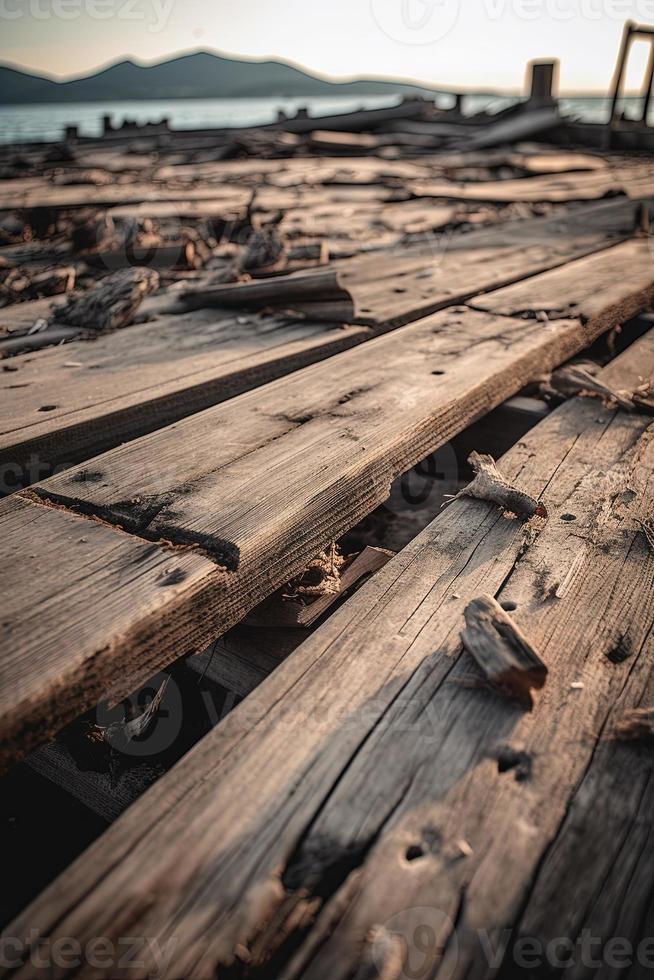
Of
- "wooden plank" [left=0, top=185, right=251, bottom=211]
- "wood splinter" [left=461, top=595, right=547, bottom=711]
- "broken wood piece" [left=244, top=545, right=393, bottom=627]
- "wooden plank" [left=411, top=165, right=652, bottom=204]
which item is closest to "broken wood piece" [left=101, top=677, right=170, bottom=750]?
"broken wood piece" [left=244, top=545, right=393, bottom=627]

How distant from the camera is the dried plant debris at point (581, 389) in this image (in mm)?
2229

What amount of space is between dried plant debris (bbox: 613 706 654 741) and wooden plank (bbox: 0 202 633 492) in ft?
5.14

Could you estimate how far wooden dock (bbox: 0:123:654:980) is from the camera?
82 centimetres

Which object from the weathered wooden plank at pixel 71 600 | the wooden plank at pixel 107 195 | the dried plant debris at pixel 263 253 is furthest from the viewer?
the wooden plank at pixel 107 195

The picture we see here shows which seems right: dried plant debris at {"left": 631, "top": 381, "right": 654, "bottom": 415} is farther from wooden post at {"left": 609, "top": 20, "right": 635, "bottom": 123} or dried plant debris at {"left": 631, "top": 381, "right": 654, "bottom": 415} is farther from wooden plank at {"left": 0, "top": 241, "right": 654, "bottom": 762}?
wooden post at {"left": 609, "top": 20, "right": 635, "bottom": 123}

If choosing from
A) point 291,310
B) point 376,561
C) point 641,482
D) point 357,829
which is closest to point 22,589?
point 357,829

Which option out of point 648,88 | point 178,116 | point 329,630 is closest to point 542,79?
point 648,88

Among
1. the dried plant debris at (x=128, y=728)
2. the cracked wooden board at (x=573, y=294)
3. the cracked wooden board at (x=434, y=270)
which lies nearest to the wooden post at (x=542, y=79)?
the cracked wooden board at (x=434, y=270)

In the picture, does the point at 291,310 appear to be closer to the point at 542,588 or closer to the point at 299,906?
the point at 542,588

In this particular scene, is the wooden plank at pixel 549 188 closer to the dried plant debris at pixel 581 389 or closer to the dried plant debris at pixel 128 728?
the dried plant debris at pixel 581 389

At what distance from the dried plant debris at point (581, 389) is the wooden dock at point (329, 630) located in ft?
0.04

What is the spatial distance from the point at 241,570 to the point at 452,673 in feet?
1.46

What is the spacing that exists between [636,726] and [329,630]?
540 millimetres

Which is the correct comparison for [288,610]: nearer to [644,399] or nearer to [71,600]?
[71,600]
